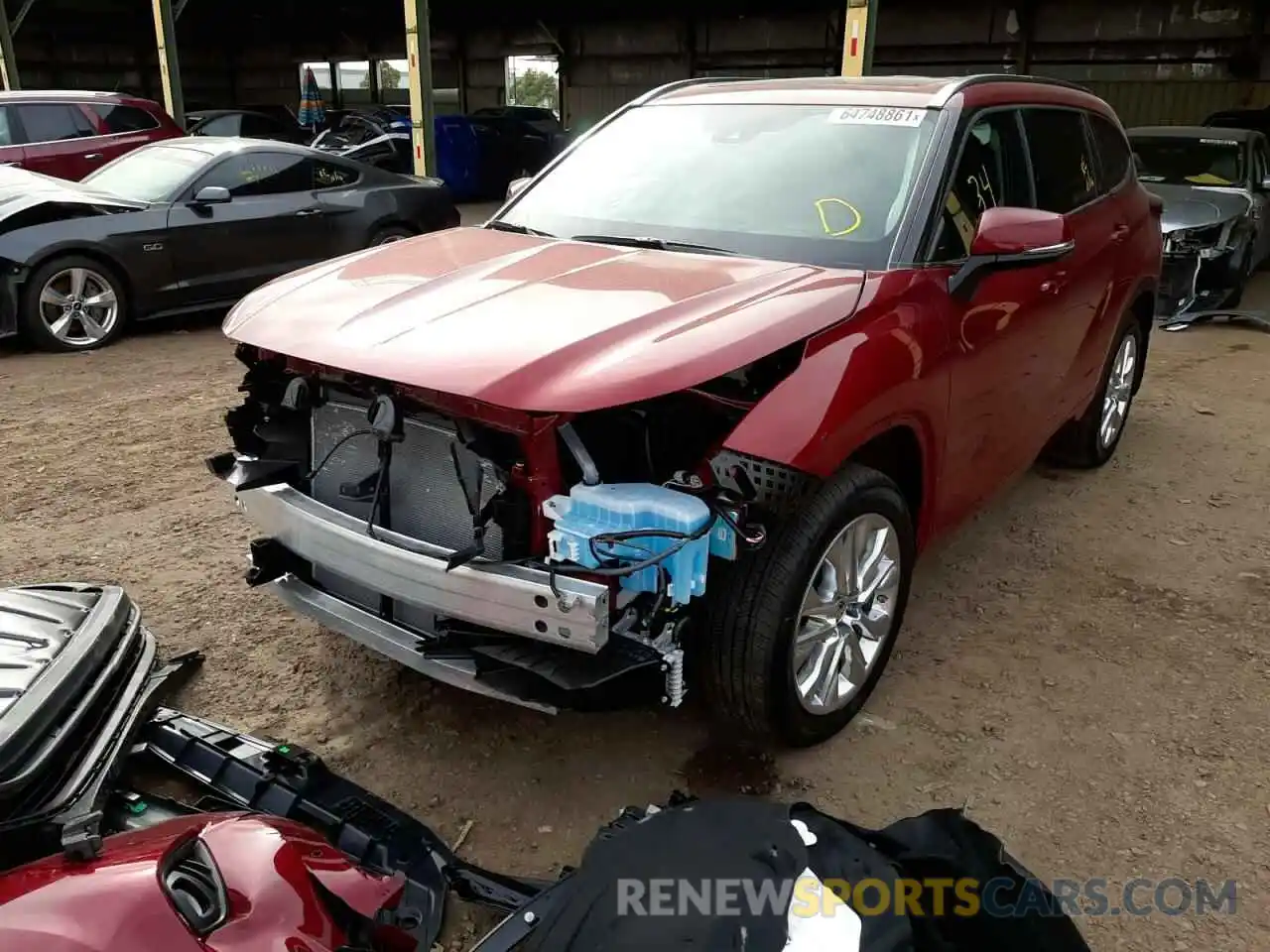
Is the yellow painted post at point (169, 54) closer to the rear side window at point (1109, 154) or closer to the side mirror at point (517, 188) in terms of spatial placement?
the side mirror at point (517, 188)

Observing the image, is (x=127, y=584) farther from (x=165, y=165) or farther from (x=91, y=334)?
(x=165, y=165)

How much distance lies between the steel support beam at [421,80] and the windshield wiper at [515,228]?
841 cm

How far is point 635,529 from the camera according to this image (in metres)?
2.19

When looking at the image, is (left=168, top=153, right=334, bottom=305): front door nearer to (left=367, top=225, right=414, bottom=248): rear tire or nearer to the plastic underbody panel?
(left=367, top=225, right=414, bottom=248): rear tire

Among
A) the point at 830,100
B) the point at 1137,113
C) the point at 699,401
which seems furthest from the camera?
the point at 1137,113

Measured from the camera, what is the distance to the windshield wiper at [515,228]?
3.45 m

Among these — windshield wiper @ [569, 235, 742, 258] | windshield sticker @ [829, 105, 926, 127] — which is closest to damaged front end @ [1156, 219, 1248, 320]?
windshield sticker @ [829, 105, 926, 127]

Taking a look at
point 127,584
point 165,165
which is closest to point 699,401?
point 127,584

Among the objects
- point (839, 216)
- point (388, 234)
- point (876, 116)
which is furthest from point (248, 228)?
point (839, 216)

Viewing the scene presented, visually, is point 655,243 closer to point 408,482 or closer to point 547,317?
point 547,317

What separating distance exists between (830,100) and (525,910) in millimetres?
2761

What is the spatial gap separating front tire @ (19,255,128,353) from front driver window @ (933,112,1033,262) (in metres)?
6.25

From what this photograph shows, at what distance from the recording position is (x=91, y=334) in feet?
23.5

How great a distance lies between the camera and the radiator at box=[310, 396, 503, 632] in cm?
250
